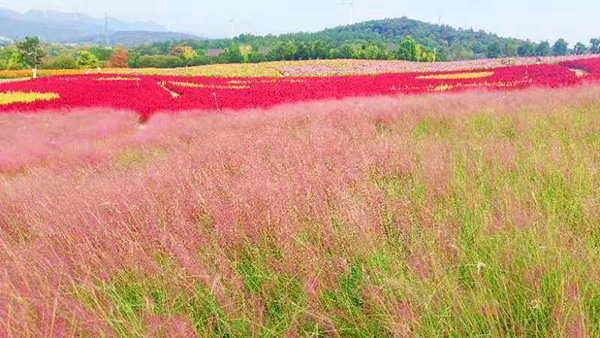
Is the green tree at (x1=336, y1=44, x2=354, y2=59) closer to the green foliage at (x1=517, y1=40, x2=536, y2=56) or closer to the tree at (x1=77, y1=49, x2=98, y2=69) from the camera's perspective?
the tree at (x1=77, y1=49, x2=98, y2=69)

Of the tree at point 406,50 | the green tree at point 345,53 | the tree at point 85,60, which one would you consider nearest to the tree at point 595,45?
the tree at point 406,50

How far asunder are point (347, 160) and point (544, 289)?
7.38ft

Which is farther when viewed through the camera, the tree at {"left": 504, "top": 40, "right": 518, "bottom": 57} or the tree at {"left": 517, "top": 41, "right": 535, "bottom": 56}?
the tree at {"left": 517, "top": 41, "right": 535, "bottom": 56}

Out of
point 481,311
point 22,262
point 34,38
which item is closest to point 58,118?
point 22,262

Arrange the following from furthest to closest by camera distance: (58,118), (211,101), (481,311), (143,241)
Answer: (211,101) < (58,118) < (143,241) < (481,311)

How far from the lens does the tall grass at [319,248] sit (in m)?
1.55

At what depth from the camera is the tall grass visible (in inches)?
61.0

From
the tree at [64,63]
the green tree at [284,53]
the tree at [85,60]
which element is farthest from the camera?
the green tree at [284,53]

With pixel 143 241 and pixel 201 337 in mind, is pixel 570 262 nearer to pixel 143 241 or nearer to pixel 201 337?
pixel 201 337

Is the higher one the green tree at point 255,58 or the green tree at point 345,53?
the green tree at point 345,53

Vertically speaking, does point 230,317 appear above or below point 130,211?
below

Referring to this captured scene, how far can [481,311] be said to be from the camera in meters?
1.47

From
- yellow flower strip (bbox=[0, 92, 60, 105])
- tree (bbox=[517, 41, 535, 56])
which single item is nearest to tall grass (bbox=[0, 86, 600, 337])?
yellow flower strip (bbox=[0, 92, 60, 105])

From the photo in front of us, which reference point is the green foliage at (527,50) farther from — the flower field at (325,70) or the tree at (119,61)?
the tree at (119,61)
